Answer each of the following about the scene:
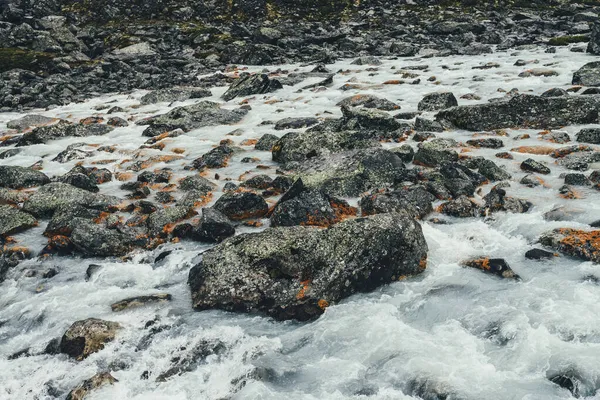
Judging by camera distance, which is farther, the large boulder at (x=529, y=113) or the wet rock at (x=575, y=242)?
the large boulder at (x=529, y=113)

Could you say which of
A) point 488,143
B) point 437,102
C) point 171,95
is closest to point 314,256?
point 488,143

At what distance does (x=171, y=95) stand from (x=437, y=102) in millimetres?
13095

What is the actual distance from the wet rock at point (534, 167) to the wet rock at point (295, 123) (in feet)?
24.6

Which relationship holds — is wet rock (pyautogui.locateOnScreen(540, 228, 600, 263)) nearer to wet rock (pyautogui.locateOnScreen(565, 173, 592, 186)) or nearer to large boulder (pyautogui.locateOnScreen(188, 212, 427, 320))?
large boulder (pyautogui.locateOnScreen(188, 212, 427, 320))

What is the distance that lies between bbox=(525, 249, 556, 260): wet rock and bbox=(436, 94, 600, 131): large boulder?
7.43 metres

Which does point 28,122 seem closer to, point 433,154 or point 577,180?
point 433,154

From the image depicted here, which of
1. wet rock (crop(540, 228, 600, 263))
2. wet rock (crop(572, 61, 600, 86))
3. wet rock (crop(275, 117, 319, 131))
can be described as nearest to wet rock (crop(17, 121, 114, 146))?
wet rock (crop(275, 117, 319, 131))

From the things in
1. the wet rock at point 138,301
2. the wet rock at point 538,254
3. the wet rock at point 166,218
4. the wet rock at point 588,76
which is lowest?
the wet rock at point 138,301

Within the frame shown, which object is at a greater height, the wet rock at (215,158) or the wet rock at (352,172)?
the wet rock at (352,172)

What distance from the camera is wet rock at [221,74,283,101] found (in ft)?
74.7

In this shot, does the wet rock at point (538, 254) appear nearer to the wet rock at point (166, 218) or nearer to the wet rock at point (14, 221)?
the wet rock at point (166, 218)

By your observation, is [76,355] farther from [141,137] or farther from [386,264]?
[141,137]

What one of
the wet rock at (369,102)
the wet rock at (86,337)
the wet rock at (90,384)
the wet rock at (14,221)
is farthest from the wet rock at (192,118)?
the wet rock at (90,384)

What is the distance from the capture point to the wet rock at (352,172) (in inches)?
427
